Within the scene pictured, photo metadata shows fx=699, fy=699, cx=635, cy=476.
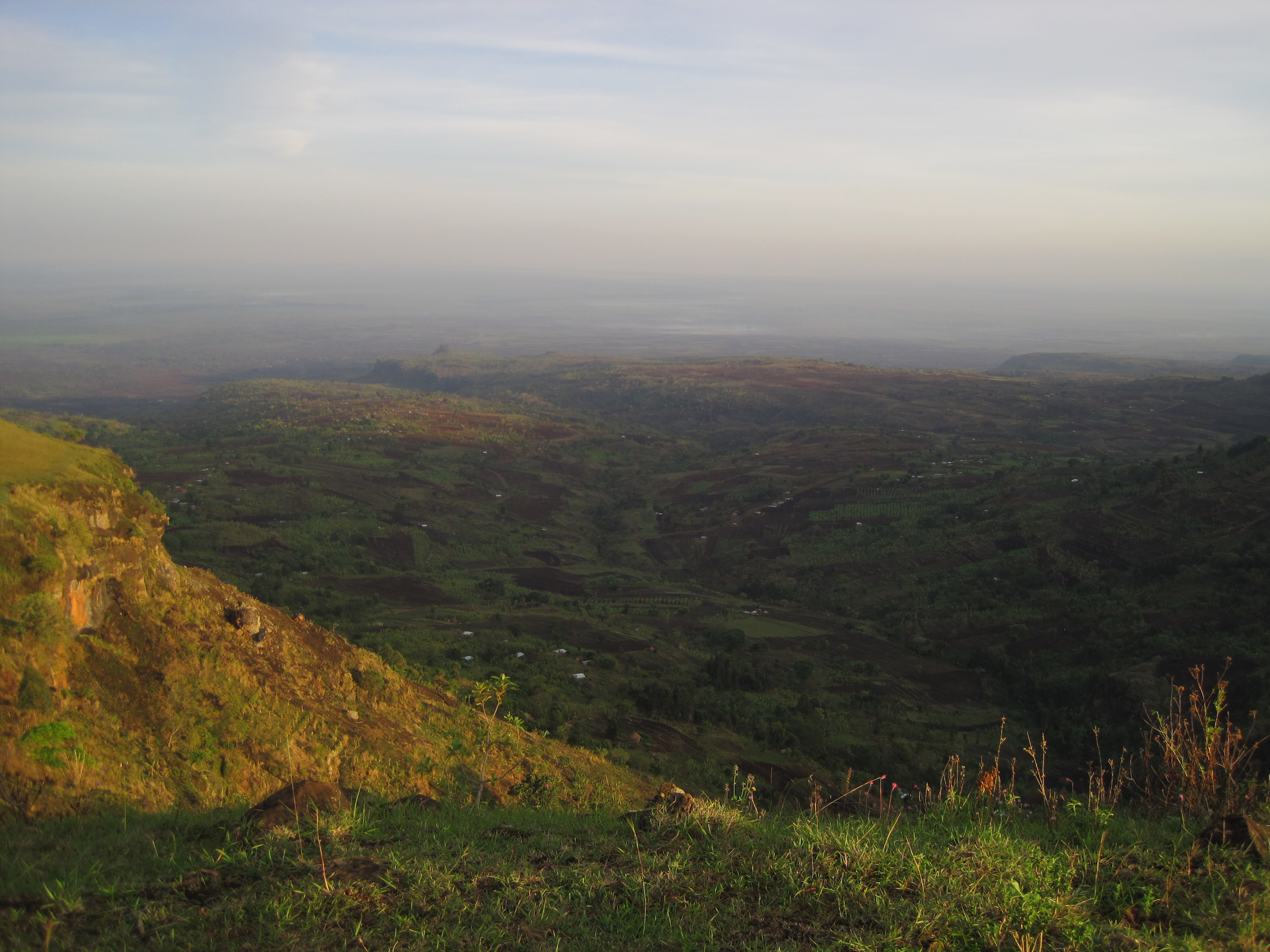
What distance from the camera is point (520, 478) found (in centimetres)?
6169

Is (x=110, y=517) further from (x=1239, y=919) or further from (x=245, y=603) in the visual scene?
(x=1239, y=919)

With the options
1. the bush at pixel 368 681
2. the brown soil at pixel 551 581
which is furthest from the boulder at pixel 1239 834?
the brown soil at pixel 551 581

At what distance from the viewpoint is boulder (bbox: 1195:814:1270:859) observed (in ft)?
15.5

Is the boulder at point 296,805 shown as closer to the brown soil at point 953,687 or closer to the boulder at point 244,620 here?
the boulder at point 244,620

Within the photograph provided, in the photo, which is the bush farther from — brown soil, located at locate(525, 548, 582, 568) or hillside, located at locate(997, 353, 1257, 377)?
hillside, located at locate(997, 353, 1257, 377)

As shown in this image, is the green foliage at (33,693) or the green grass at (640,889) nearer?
the green grass at (640,889)

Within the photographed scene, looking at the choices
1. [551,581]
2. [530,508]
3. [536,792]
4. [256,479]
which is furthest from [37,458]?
[530,508]

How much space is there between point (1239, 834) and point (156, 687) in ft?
36.1

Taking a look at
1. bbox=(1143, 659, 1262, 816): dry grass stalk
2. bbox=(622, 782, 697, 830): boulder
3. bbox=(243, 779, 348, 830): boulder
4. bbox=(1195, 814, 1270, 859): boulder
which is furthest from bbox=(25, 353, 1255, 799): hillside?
bbox=(1195, 814, 1270, 859): boulder

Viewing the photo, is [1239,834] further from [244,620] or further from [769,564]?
[769,564]

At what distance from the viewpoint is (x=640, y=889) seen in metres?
4.57

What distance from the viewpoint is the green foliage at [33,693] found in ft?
23.1

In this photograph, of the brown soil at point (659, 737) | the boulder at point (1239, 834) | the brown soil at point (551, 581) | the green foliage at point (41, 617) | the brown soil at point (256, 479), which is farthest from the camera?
the brown soil at point (256, 479)

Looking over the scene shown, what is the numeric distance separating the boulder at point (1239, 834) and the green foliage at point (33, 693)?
10.2 m
